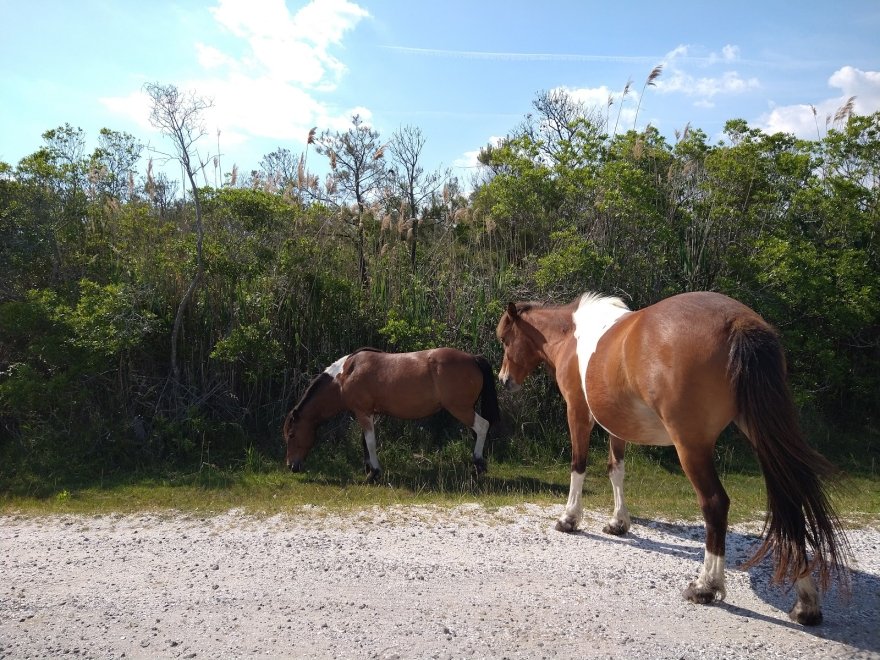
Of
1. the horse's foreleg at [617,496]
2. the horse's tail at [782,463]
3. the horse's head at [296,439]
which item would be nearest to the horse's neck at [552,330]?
the horse's foreleg at [617,496]

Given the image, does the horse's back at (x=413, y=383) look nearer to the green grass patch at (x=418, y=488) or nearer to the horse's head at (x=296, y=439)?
the horse's head at (x=296, y=439)

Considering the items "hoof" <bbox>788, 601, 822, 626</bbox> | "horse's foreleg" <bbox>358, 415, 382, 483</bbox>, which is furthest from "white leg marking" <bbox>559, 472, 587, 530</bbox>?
"horse's foreleg" <bbox>358, 415, 382, 483</bbox>

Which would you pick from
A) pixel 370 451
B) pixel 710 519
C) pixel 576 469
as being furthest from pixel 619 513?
pixel 370 451

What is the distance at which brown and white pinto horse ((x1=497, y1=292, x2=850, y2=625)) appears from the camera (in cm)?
372

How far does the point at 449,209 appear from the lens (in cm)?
1132

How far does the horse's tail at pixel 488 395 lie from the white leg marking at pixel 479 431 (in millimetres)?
144

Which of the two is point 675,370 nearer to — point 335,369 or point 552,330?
point 552,330

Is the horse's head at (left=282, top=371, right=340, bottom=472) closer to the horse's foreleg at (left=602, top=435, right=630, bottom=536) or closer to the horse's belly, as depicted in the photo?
the horse's foreleg at (left=602, top=435, right=630, bottom=536)

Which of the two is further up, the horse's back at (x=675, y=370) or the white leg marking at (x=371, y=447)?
the horse's back at (x=675, y=370)

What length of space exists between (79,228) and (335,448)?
5.31 metres

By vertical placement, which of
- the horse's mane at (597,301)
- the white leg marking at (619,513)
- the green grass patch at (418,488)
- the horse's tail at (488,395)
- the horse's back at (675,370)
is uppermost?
the horse's mane at (597,301)

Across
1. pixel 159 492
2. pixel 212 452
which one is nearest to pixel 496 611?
pixel 159 492

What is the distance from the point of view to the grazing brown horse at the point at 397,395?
305 inches

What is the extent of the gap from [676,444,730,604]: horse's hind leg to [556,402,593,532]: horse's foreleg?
149 centimetres
